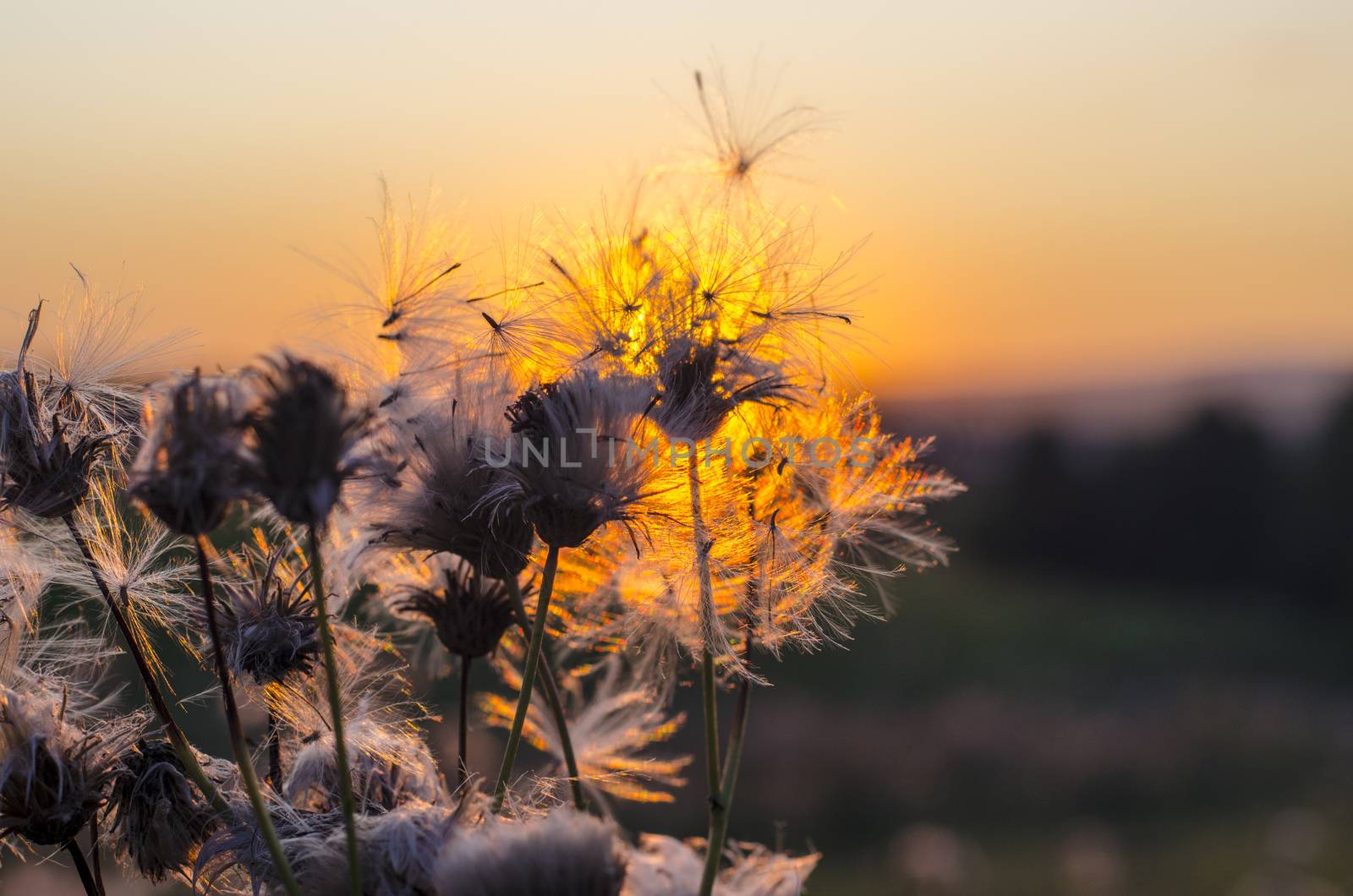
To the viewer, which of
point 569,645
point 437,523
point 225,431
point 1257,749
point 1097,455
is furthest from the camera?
point 1097,455

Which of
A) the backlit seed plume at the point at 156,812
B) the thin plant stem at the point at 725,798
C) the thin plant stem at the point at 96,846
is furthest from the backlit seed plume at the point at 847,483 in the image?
the thin plant stem at the point at 96,846

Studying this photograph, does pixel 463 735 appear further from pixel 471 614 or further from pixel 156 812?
pixel 156 812

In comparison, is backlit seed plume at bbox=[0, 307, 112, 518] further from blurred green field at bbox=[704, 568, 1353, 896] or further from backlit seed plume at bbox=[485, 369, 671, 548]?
blurred green field at bbox=[704, 568, 1353, 896]

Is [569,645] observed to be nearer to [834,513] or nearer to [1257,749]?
[834,513]

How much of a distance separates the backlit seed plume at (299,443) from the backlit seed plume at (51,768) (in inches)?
22.5

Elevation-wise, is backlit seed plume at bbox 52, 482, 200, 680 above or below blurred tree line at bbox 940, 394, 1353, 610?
above

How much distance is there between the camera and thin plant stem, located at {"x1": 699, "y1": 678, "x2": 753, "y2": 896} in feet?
4.07

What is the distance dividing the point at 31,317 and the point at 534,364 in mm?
638

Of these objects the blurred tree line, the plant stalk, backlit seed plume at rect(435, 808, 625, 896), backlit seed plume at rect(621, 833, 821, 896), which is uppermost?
backlit seed plume at rect(435, 808, 625, 896)

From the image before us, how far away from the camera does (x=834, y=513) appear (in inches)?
62.7

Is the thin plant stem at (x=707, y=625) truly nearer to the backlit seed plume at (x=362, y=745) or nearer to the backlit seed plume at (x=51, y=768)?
the backlit seed plume at (x=362, y=745)

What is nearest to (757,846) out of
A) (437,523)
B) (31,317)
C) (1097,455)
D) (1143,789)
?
(437,523)

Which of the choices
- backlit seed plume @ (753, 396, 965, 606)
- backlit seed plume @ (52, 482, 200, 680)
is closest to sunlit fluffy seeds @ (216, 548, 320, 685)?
backlit seed plume @ (52, 482, 200, 680)

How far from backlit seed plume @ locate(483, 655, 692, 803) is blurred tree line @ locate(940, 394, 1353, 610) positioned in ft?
57.6
